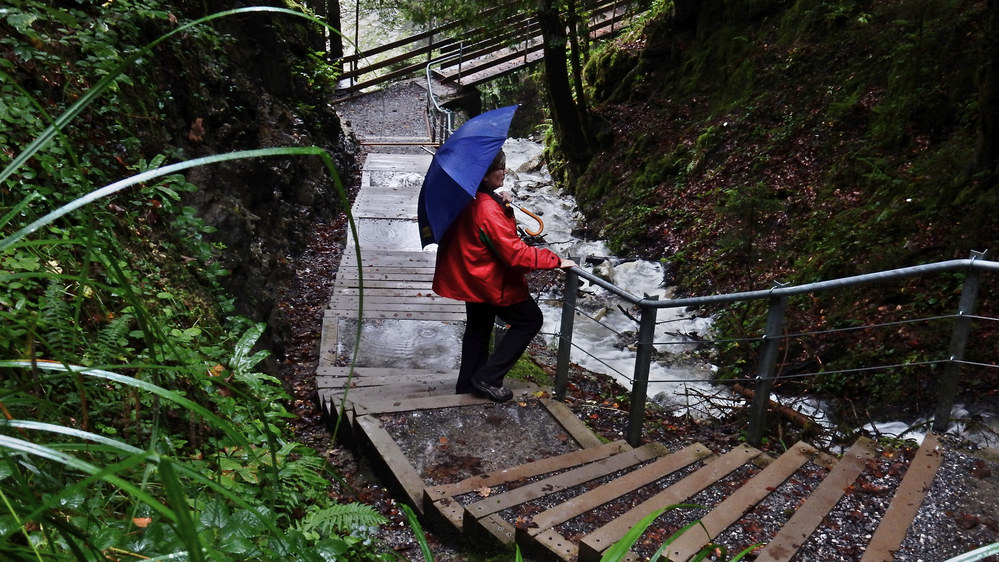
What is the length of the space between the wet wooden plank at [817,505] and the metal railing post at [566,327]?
1825 millimetres

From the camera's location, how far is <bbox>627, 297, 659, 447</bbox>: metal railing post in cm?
423

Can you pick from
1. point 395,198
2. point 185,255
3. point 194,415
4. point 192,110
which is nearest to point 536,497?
point 194,415

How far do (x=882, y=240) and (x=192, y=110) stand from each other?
7.25 metres

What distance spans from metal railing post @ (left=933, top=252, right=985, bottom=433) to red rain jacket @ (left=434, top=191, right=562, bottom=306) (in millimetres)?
2354

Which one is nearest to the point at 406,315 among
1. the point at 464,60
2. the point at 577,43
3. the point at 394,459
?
the point at 394,459

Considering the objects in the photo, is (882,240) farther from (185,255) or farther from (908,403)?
(185,255)

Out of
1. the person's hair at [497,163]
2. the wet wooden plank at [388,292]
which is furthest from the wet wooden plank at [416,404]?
the wet wooden plank at [388,292]

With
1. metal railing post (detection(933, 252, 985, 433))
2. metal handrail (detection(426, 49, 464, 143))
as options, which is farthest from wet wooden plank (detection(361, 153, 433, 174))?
metal railing post (detection(933, 252, 985, 433))

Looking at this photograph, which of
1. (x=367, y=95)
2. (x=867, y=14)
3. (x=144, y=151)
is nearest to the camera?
(x=144, y=151)

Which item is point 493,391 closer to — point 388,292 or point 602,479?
point 602,479

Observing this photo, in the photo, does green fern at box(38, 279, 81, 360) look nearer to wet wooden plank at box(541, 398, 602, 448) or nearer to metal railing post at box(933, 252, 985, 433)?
wet wooden plank at box(541, 398, 602, 448)

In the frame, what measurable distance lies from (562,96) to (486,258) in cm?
1048

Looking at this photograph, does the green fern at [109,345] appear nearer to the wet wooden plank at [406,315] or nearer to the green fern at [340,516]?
the green fern at [340,516]

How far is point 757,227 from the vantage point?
8.53 m
